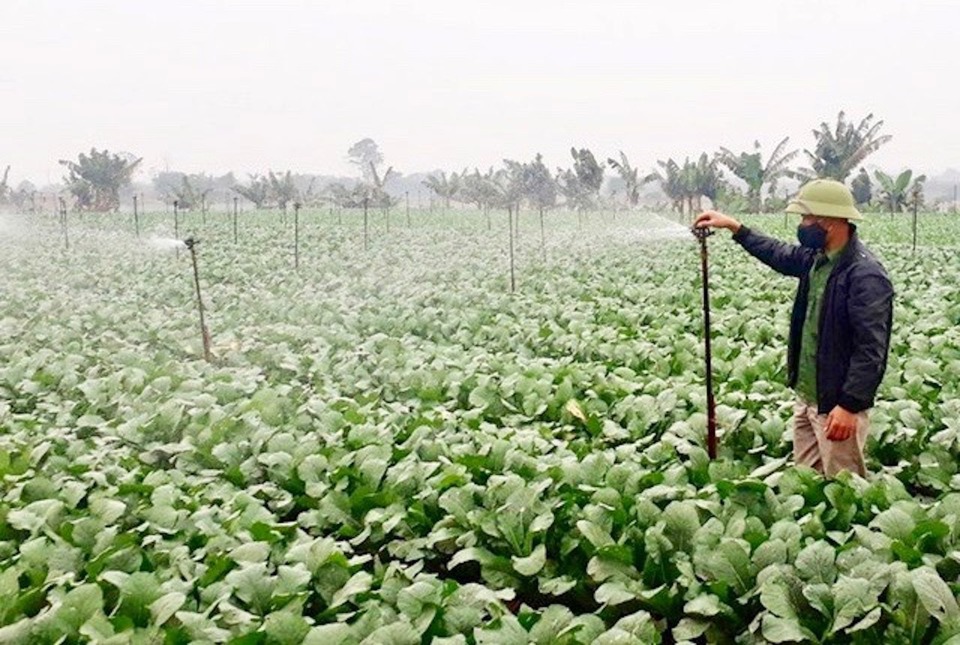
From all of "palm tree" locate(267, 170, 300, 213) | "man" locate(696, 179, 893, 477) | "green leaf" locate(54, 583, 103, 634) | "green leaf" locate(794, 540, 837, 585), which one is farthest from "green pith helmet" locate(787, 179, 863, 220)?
"palm tree" locate(267, 170, 300, 213)

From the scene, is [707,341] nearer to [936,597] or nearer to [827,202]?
[827,202]

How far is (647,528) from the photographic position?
12.9ft

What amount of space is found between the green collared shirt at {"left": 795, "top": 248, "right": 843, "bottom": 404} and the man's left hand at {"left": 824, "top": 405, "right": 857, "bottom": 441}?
1.15 feet

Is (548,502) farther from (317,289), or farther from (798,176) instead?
(798,176)

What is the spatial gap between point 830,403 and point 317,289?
12494 mm

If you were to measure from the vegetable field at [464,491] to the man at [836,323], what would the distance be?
0.31m

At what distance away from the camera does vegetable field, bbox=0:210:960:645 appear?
10.7 ft

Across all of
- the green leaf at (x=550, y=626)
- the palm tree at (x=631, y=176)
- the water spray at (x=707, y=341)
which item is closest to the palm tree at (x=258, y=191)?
the palm tree at (x=631, y=176)

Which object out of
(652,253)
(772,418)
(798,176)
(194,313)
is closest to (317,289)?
(194,313)

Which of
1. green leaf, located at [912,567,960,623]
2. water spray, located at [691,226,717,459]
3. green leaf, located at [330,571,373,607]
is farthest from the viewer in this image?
water spray, located at [691,226,717,459]

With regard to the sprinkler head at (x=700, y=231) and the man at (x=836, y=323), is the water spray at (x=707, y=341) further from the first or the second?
the man at (x=836, y=323)

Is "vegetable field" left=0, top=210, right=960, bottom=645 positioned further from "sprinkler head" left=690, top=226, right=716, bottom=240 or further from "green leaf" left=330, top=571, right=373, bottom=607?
"sprinkler head" left=690, top=226, right=716, bottom=240

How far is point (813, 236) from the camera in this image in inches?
169

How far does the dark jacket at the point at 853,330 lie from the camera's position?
4.08 m
